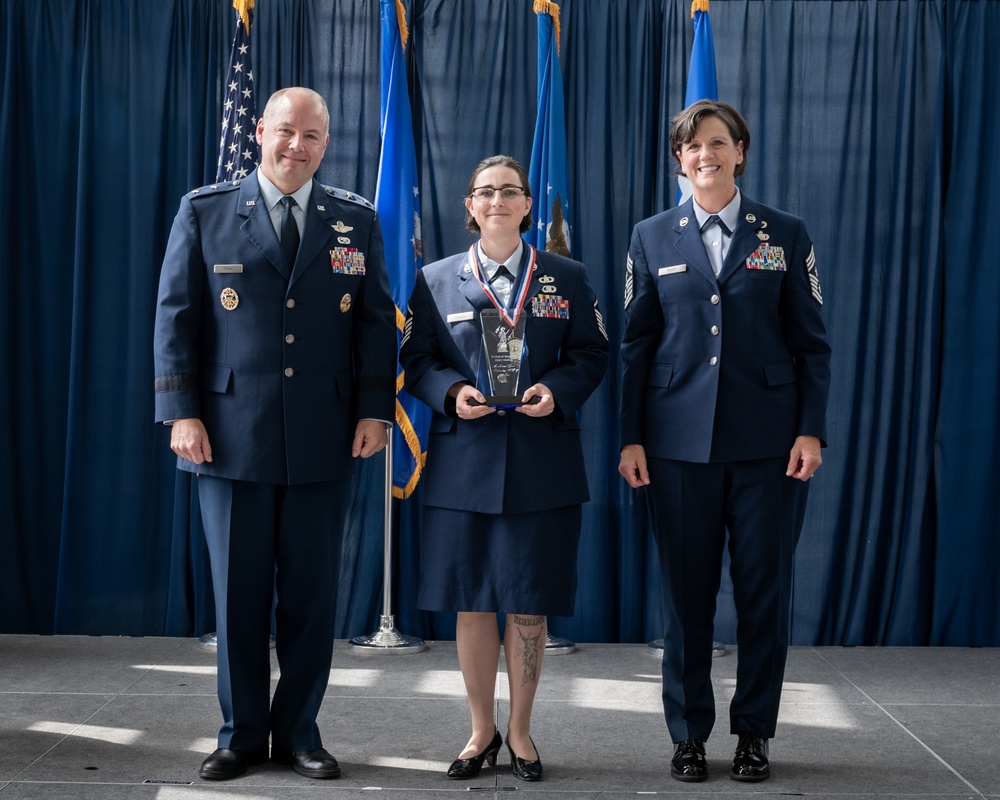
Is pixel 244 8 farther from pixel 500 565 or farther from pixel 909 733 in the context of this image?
pixel 909 733

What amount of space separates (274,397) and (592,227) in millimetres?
2266

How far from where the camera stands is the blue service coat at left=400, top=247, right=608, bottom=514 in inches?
102

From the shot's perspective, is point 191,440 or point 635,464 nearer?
point 191,440

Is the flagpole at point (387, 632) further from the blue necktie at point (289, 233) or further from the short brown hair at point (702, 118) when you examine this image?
the short brown hair at point (702, 118)

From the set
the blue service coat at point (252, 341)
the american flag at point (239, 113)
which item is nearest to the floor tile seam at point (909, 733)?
the blue service coat at point (252, 341)

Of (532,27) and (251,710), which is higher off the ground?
(532,27)

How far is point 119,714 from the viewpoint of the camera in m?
3.24

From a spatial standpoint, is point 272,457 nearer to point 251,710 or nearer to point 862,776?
point 251,710

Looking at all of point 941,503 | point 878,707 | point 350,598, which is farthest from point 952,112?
point 350,598

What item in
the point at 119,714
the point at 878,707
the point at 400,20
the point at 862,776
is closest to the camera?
the point at 862,776

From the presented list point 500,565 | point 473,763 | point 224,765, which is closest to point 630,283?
point 500,565

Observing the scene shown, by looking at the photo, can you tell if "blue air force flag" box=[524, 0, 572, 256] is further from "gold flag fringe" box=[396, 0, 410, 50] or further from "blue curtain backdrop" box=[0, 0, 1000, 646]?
"gold flag fringe" box=[396, 0, 410, 50]

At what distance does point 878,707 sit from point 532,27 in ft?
9.74

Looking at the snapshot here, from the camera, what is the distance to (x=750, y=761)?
8.64ft
